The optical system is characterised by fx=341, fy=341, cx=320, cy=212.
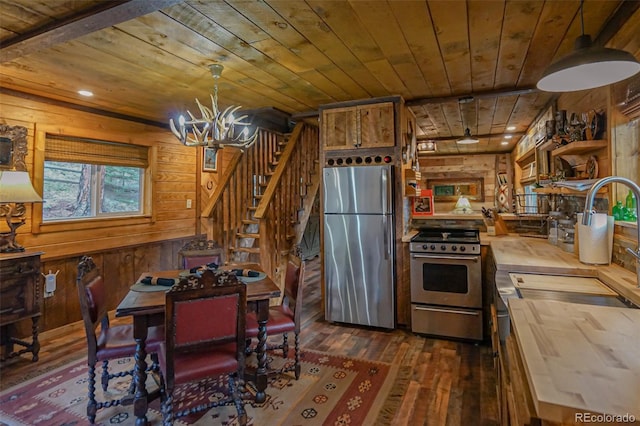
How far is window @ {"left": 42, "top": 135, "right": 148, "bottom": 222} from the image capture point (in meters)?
3.52

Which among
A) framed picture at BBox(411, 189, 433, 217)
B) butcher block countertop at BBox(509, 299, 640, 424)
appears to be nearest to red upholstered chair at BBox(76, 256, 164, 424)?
butcher block countertop at BBox(509, 299, 640, 424)

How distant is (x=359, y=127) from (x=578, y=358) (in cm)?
317

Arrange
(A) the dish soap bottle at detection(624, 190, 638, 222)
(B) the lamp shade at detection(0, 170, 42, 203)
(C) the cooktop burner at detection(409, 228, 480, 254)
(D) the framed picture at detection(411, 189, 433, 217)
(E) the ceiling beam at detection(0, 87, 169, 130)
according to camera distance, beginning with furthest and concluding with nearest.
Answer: (D) the framed picture at detection(411, 189, 433, 217)
(C) the cooktop burner at detection(409, 228, 480, 254)
(E) the ceiling beam at detection(0, 87, 169, 130)
(B) the lamp shade at detection(0, 170, 42, 203)
(A) the dish soap bottle at detection(624, 190, 638, 222)

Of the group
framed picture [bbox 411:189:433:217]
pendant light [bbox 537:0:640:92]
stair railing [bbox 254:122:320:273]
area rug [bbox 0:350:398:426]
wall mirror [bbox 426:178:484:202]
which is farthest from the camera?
wall mirror [bbox 426:178:484:202]

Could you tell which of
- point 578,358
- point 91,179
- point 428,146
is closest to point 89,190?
point 91,179

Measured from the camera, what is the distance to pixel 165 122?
15.0 ft

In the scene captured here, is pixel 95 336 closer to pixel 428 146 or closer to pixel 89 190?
pixel 89 190

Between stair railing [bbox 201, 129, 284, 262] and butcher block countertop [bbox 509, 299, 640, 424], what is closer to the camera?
butcher block countertop [bbox 509, 299, 640, 424]

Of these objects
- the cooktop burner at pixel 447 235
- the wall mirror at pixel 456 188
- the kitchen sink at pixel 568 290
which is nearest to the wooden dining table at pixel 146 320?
the kitchen sink at pixel 568 290

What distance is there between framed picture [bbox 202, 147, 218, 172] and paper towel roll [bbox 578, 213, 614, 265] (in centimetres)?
445

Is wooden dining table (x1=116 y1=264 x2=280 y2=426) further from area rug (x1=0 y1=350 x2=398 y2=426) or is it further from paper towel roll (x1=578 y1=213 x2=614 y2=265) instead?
paper towel roll (x1=578 y1=213 x2=614 y2=265)

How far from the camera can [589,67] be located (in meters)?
1.48

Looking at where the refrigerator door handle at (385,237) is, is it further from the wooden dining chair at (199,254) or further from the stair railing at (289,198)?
the wooden dining chair at (199,254)

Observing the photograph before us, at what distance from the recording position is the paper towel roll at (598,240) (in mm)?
2064
